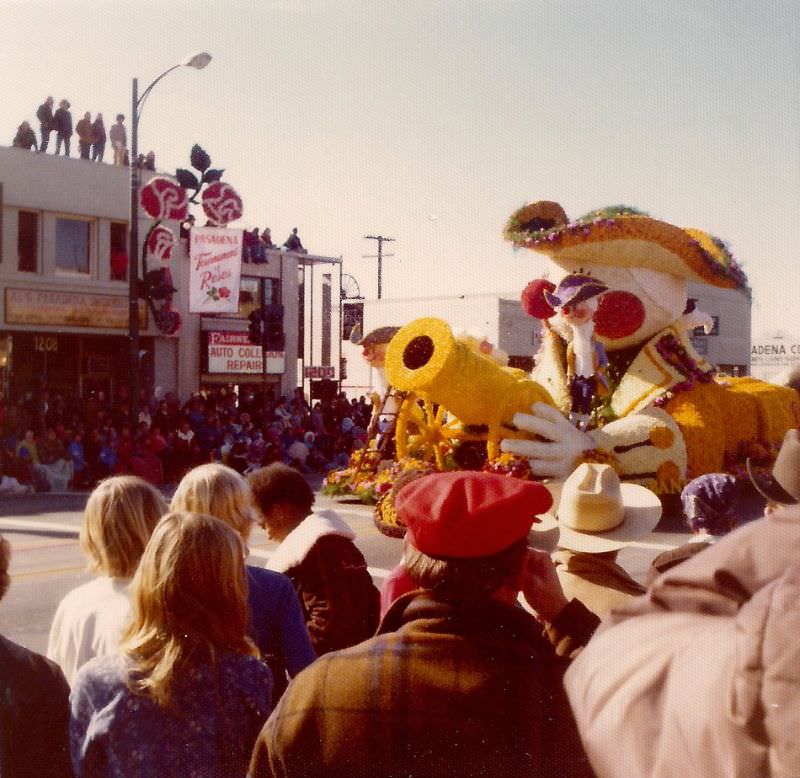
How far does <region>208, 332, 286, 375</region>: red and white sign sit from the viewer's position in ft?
90.9

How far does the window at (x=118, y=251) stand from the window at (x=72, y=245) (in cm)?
63

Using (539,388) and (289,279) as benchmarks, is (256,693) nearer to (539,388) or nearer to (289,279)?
(539,388)

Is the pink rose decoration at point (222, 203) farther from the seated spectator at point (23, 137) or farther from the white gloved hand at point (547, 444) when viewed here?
the white gloved hand at point (547, 444)

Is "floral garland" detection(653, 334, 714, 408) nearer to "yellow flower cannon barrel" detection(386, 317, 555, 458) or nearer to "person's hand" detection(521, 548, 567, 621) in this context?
"yellow flower cannon barrel" detection(386, 317, 555, 458)

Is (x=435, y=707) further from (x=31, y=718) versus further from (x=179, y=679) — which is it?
(x=31, y=718)

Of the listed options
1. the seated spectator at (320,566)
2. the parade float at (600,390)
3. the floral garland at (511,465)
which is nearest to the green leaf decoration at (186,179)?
the parade float at (600,390)

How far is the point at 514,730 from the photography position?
6.22 ft

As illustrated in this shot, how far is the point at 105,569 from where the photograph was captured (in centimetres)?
312

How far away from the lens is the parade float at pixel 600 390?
1286cm

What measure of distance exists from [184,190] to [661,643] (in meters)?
24.4

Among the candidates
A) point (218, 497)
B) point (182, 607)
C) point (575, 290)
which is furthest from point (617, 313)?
point (182, 607)

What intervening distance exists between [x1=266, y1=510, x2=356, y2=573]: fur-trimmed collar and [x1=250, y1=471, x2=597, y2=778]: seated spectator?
68.4 inches

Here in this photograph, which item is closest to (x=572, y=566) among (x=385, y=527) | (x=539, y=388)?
(x=385, y=527)

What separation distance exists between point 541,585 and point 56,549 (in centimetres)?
1006
